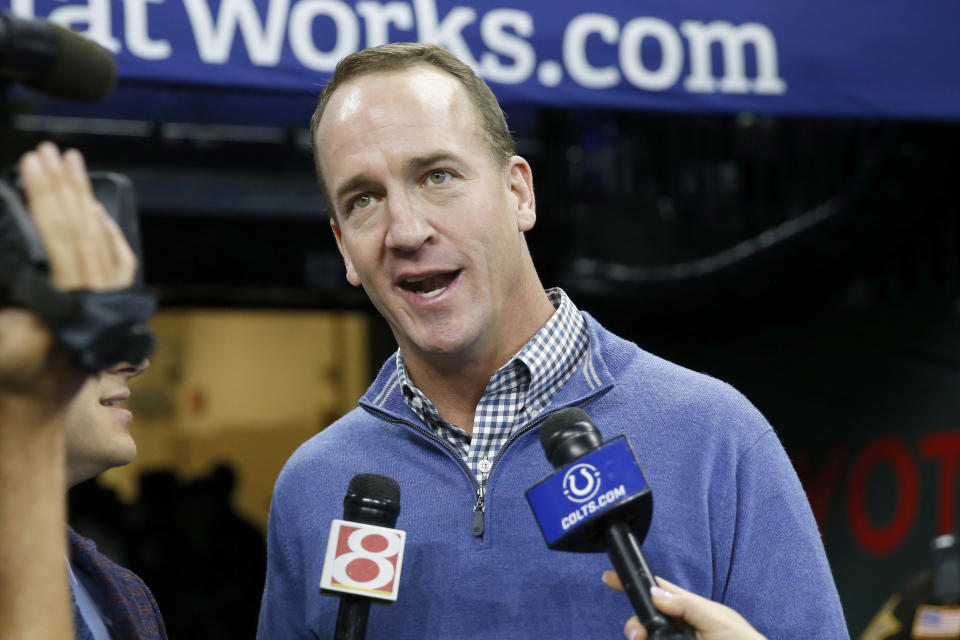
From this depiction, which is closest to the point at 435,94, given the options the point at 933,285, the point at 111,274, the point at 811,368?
the point at 111,274

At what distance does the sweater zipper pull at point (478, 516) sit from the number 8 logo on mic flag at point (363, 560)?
0.20 meters

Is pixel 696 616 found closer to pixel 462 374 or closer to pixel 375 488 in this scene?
pixel 375 488

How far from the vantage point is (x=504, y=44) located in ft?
9.62

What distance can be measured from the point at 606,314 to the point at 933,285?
179 centimetres

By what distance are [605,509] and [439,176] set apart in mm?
747

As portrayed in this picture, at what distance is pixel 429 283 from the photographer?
1.82 m

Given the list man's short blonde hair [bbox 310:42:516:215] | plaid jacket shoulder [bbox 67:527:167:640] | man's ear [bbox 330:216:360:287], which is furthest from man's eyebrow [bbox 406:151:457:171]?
plaid jacket shoulder [bbox 67:527:167:640]

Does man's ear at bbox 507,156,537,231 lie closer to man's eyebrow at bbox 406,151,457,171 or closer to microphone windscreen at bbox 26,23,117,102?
man's eyebrow at bbox 406,151,457,171

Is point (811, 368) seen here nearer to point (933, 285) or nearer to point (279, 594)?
point (933, 285)

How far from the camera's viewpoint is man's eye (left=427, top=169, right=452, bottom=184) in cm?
181

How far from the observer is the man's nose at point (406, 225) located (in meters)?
1.76

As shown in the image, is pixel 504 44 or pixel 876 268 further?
pixel 876 268

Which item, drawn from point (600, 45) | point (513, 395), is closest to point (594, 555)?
point (513, 395)

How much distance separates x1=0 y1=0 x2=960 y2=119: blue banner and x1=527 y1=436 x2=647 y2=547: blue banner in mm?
1722
